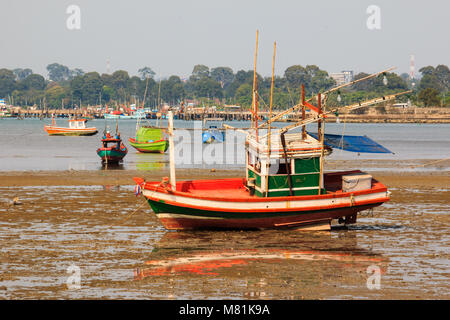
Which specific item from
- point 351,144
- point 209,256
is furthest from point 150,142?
point 209,256

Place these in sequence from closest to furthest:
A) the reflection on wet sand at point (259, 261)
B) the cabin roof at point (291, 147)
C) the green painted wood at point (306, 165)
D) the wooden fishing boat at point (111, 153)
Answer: the reflection on wet sand at point (259, 261), the cabin roof at point (291, 147), the green painted wood at point (306, 165), the wooden fishing boat at point (111, 153)

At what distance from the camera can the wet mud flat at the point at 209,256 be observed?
16391 millimetres

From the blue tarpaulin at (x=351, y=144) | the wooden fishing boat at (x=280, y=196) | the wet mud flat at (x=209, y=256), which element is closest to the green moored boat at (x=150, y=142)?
the wet mud flat at (x=209, y=256)

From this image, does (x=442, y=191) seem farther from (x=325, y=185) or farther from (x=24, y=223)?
(x=24, y=223)

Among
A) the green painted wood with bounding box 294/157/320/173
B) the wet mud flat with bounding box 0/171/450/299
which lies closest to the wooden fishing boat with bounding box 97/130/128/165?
the wet mud flat with bounding box 0/171/450/299

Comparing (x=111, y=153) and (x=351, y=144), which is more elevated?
(x=351, y=144)

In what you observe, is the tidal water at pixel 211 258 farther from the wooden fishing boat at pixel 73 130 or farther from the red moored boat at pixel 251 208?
the wooden fishing boat at pixel 73 130

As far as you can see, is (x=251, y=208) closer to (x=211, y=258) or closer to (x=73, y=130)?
(x=211, y=258)

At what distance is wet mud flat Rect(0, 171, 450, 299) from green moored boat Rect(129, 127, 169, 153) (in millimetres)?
33735

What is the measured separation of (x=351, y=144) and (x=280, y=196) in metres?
→ 3.64

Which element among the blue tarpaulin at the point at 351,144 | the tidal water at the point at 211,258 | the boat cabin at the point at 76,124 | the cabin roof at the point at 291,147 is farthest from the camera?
the boat cabin at the point at 76,124

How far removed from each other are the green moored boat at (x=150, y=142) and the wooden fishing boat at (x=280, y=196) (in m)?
39.8

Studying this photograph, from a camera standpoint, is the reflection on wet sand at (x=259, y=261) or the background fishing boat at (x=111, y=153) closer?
the reflection on wet sand at (x=259, y=261)

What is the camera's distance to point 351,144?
82.9 feet
